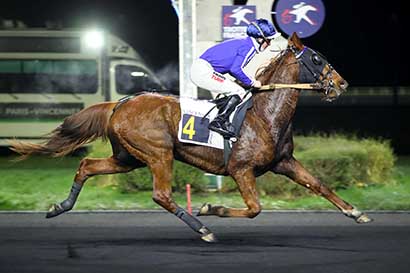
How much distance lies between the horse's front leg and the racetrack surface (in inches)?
12.9

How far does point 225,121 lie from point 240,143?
0.92ft

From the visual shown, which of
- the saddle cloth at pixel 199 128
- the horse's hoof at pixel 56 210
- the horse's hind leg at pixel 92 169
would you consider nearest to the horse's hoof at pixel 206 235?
the saddle cloth at pixel 199 128

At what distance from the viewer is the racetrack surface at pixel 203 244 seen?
324 inches

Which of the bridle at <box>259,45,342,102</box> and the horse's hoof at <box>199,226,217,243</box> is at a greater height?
the bridle at <box>259,45,342,102</box>

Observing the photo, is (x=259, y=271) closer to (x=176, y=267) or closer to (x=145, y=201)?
(x=176, y=267)

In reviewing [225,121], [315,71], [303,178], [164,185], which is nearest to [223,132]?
[225,121]

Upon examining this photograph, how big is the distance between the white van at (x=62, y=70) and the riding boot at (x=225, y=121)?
14.7 m

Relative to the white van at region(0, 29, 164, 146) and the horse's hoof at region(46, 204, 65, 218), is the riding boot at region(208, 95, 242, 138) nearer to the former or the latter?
the horse's hoof at region(46, 204, 65, 218)

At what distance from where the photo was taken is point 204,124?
32.1 ft

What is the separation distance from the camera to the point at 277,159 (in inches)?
385

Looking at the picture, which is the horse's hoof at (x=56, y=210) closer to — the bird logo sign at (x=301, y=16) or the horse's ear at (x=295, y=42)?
the horse's ear at (x=295, y=42)

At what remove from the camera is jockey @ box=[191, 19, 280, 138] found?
9.65 meters

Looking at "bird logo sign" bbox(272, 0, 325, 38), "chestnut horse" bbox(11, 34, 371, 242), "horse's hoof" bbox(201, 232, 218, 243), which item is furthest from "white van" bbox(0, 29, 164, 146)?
"horse's hoof" bbox(201, 232, 218, 243)

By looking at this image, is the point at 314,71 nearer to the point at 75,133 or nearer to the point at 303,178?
the point at 303,178
